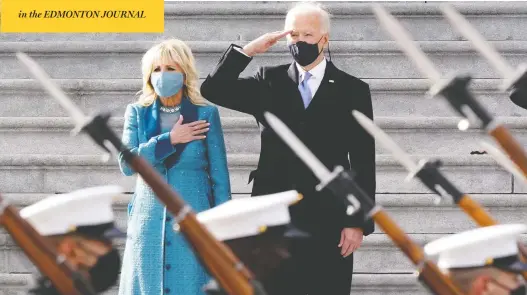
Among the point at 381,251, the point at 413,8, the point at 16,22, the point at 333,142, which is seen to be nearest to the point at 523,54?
the point at 413,8

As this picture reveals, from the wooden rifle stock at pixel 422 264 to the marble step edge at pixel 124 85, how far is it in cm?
424

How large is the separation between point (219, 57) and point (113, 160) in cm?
88

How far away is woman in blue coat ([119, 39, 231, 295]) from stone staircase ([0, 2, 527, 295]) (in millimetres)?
1220

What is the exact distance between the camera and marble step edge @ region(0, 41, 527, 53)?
7.06 meters

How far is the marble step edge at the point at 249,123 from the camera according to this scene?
270 inches

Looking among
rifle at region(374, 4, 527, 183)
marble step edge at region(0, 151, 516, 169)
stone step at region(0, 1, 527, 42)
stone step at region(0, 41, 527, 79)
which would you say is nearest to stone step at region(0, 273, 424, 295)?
marble step edge at region(0, 151, 516, 169)

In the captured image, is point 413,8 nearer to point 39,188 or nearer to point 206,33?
point 206,33

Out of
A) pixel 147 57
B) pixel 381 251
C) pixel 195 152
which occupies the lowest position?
pixel 381 251

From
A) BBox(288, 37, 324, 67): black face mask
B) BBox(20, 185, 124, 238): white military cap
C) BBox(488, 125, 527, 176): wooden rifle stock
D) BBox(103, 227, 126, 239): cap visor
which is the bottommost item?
BBox(103, 227, 126, 239): cap visor

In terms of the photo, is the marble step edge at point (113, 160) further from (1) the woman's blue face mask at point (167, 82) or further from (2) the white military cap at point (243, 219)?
(2) the white military cap at point (243, 219)

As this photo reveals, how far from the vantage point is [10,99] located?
721 centimetres

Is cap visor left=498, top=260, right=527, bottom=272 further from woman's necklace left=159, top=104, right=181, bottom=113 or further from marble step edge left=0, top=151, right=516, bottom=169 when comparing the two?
marble step edge left=0, top=151, right=516, bottom=169

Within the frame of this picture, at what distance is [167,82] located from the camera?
530 cm

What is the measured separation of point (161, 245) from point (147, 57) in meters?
0.80
